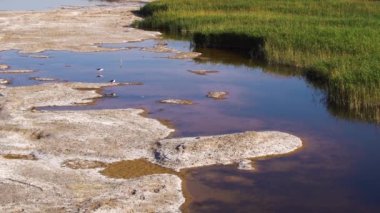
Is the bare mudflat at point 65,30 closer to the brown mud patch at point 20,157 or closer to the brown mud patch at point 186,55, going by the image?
the brown mud patch at point 186,55

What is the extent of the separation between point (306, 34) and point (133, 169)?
45.0ft

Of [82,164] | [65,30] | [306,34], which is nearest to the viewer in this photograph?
[82,164]

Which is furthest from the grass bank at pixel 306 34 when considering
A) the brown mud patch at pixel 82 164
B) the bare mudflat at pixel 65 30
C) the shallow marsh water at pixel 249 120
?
the brown mud patch at pixel 82 164

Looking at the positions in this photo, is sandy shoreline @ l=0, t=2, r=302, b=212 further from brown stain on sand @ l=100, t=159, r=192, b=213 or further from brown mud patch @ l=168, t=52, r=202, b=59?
brown mud patch @ l=168, t=52, r=202, b=59

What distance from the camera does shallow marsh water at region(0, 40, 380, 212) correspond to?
31.0 ft

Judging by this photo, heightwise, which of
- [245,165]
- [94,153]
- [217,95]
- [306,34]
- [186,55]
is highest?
[306,34]

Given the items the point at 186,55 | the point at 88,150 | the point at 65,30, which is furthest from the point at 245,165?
the point at 65,30

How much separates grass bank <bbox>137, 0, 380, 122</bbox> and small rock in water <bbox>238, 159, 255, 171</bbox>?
3.99 meters

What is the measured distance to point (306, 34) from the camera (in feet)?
74.9

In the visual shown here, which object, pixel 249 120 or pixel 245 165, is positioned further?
pixel 249 120

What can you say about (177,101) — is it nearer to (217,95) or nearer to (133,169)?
(217,95)

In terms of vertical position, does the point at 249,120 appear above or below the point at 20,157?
below

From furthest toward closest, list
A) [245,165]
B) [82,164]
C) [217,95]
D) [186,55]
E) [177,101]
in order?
1. [186,55]
2. [217,95]
3. [177,101]
4. [245,165]
5. [82,164]

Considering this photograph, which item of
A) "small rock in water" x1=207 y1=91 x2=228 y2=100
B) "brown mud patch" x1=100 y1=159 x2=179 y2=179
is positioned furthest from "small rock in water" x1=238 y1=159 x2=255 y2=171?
"small rock in water" x1=207 y1=91 x2=228 y2=100
